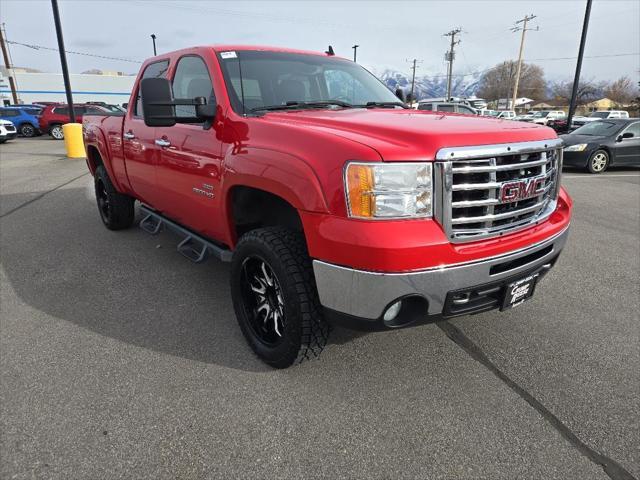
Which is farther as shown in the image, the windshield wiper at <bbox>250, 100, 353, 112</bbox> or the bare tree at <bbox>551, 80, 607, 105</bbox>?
the bare tree at <bbox>551, 80, 607, 105</bbox>

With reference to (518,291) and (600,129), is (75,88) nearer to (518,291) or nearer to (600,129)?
(600,129)

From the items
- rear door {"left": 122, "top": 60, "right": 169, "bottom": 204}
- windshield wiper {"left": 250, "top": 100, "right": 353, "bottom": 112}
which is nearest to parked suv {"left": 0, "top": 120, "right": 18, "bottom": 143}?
rear door {"left": 122, "top": 60, "right": 169, "bottom": 204}

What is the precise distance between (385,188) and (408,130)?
36 centimetres

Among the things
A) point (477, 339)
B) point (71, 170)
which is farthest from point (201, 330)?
point (71, 170)

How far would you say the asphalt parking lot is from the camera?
200 centimetres

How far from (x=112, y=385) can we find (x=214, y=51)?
90.7 inches

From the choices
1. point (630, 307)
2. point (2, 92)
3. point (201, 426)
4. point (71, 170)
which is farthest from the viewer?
point (2, 92)

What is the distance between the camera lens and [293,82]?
3270 millimetres

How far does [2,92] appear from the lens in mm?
43406

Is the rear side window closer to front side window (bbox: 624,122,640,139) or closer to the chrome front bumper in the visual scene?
the chrome front bumper

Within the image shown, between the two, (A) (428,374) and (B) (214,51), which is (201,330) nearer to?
(A) (428,374)

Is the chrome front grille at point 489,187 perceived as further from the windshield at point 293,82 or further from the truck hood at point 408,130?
the windshield at point 293,82

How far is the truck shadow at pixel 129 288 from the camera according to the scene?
2.99 m

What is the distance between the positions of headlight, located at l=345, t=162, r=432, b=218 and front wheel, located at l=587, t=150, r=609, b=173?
37.2 ft
